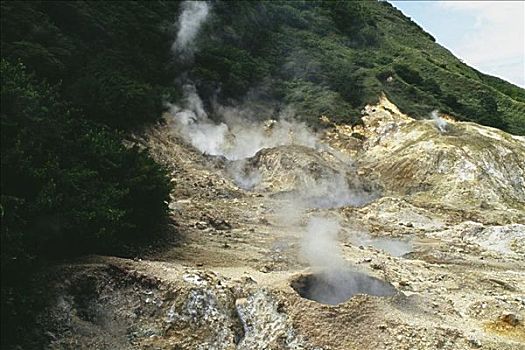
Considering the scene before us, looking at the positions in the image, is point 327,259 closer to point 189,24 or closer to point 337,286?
point 337,286

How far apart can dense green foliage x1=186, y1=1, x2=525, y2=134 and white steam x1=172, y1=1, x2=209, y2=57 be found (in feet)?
2.10

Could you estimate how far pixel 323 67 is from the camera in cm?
4250

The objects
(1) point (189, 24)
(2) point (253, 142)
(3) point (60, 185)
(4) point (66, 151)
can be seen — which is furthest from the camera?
(1) point (189, 24)

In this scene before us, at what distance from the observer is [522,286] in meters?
16.0

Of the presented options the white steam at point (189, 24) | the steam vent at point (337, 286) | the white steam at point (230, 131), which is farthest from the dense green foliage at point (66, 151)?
the white steam at point (189, 24)

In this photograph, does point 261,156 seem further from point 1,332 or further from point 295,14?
point 295,14

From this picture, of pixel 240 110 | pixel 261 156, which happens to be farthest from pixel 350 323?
pixel 240 110

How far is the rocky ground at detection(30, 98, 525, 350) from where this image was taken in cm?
1202

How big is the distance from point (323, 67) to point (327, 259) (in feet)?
92.6

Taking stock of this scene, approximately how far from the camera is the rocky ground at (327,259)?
12.0 metres

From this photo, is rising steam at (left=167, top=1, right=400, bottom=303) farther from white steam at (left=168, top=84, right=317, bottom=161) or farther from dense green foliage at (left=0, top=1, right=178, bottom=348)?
dense green foliage at (left=0, top=1, right=178, bottom=348)

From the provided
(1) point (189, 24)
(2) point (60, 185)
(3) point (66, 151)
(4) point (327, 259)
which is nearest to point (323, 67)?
(1) point (189, 24)

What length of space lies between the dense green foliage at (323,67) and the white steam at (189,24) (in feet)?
2.10

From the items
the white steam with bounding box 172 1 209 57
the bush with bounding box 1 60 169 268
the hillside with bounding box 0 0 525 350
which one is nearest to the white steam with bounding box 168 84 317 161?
the hillside with bounding box 0 0 525 350
